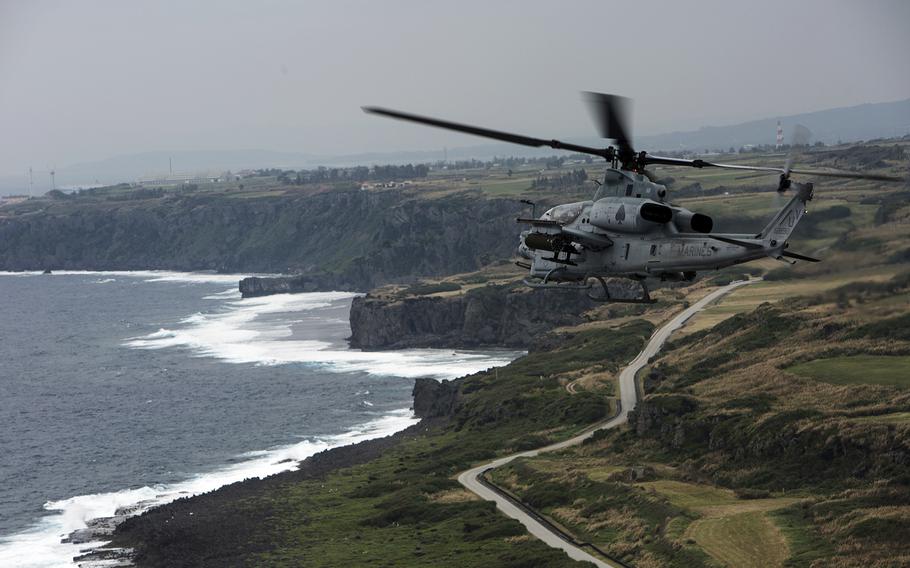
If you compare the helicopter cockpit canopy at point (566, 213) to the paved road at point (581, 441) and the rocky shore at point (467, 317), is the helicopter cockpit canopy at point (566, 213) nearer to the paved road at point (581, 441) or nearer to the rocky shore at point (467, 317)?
the paved road at point (581, 441)

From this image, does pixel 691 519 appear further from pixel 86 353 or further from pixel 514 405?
pixel 86 353

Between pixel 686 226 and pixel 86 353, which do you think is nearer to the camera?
pixel 686 226

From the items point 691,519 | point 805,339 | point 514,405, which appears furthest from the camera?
point 514,405

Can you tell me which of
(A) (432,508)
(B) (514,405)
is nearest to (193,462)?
(B) (514,405)

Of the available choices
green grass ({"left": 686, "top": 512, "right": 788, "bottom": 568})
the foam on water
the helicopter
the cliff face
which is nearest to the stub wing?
the helicopter

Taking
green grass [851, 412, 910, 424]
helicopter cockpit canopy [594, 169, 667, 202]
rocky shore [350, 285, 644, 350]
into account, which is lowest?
rocky shore [350, 285, 644, 350]

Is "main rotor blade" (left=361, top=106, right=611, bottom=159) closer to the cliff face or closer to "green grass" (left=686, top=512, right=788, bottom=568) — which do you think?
"green grass" (left=686, top=512, right=788, bottom=568)

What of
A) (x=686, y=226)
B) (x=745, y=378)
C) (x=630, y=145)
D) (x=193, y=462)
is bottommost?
(x=193, y=462)

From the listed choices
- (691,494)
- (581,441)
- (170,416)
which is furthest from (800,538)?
(170,416)
